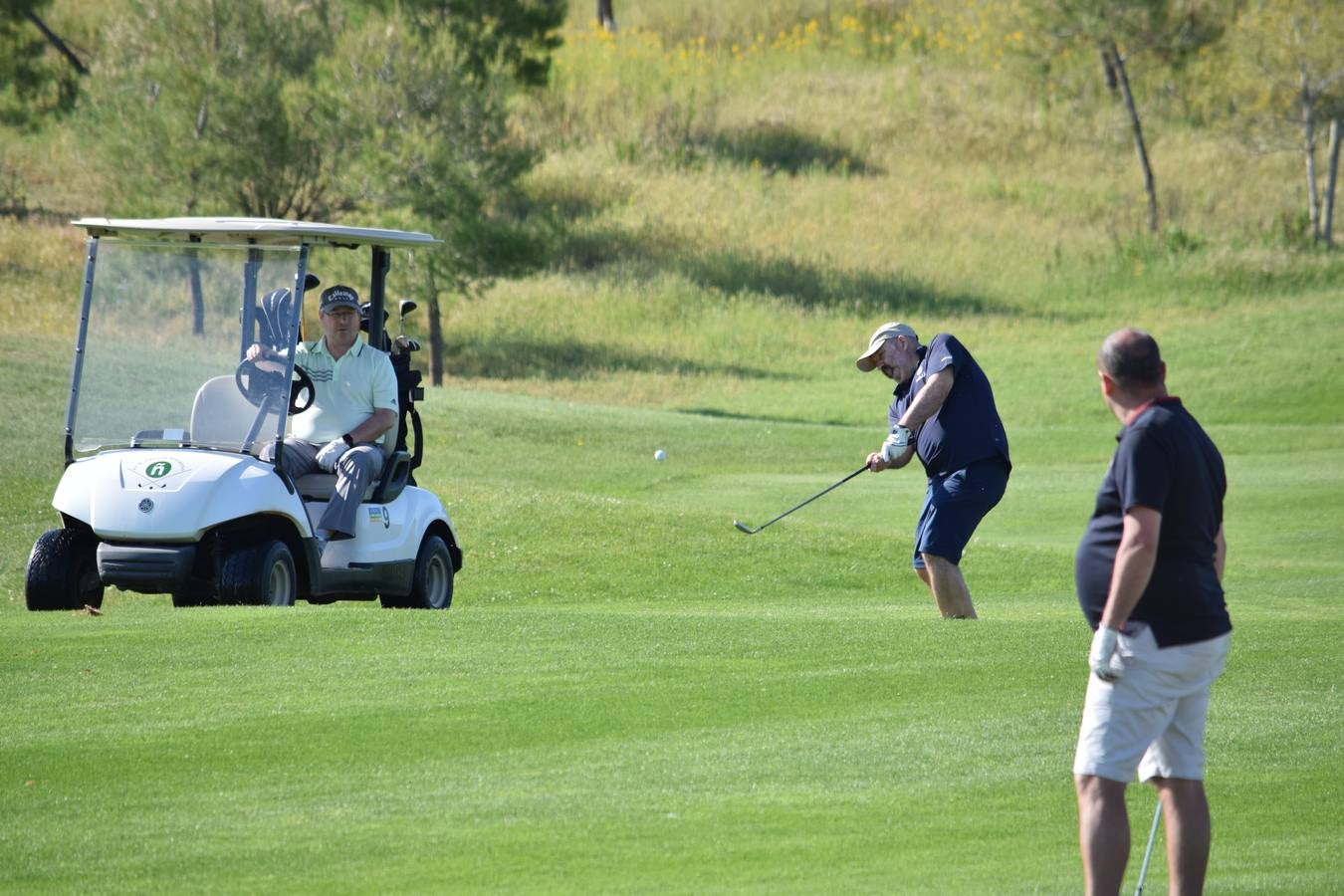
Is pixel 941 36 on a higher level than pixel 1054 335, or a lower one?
higher

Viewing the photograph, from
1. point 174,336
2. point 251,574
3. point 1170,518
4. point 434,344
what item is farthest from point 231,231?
point 434,344

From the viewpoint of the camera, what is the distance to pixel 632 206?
153ft

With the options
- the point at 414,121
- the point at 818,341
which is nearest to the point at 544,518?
the point at 414,121

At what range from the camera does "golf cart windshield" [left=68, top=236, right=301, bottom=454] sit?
1034 cm

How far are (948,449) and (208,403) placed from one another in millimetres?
4345

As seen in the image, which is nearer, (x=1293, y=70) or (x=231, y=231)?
(x=231, y=231)

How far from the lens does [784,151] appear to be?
164ft

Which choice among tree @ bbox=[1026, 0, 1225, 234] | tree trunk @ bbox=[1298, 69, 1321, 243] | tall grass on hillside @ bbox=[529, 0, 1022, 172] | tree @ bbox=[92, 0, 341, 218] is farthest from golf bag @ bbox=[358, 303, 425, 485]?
tall grass on hillside @ bbox=[529, 0, 1022, 172]

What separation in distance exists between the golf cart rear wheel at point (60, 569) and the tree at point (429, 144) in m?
23.0

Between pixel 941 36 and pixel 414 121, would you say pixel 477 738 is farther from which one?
pixel 941 36

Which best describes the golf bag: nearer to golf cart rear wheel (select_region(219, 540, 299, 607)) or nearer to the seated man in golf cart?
the seated man in golf cart

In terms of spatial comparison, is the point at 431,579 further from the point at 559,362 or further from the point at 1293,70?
the point at 1293,70

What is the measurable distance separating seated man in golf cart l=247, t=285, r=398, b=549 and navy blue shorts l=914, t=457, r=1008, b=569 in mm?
3355

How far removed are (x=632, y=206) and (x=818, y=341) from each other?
1015 cm
